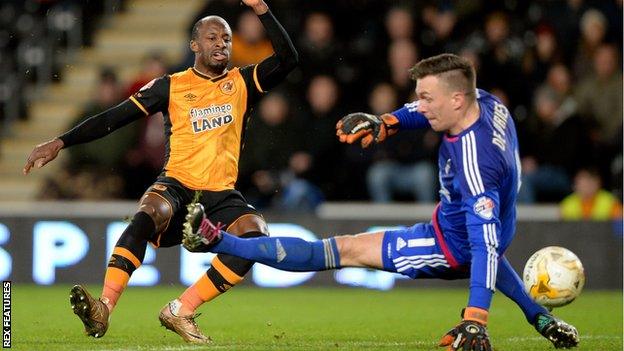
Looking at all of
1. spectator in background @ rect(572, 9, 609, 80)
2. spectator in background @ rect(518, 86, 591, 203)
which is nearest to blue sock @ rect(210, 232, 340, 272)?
spectator in background @ rect(518, 86, 591, 203)

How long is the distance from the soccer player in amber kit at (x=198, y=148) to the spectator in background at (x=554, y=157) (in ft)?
19.1

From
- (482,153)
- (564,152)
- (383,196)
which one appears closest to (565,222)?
(564,152)

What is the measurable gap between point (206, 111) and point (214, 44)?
1.42 ft

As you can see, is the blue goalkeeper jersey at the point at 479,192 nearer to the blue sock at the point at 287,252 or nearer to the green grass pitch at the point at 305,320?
the blue sock at the point at 287,252

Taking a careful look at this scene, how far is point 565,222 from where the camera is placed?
13.5 meters

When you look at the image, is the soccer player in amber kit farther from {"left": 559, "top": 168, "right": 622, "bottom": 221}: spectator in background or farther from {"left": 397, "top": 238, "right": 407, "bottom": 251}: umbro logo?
{"left": 559, "top": 168, "right": 622, "bottom": 221}: spectator in background

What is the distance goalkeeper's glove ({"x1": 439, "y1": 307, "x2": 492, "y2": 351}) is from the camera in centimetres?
682

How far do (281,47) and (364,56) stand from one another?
6114 mm


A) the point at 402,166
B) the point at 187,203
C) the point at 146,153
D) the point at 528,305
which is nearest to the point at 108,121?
the point at 187,203

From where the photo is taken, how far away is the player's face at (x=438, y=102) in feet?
23.8

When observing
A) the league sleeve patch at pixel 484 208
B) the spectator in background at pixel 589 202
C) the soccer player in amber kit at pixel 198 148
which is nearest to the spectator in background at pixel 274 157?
the spectator in background at pixel 589 202

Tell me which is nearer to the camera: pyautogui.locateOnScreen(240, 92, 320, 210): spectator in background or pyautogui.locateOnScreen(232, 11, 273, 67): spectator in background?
pyautogui.locateOnScreen(240, 92, 320, 210): spectator in background

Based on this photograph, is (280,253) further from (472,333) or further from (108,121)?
(108,121)

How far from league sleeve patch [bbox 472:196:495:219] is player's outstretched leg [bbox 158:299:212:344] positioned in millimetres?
1975
